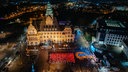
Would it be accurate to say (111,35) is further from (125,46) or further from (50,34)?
(50,34)

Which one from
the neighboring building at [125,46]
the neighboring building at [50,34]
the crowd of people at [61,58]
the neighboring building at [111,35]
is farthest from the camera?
the neighboring building at [111,35]

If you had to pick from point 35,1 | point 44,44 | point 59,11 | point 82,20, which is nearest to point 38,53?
point 44,44

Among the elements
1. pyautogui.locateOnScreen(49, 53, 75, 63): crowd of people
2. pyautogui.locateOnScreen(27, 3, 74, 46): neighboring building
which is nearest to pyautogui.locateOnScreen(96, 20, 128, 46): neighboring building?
pyautogui.locateOnScreen(27, 3, 74, 46): neighboring building

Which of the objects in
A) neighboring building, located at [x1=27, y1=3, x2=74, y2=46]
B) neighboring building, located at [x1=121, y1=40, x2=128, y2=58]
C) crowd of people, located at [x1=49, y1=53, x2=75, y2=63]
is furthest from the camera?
neighboring building, located at [x1=27, y1=3, x2=74, y2=46]

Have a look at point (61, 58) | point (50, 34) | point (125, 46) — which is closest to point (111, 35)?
point (125, 46)

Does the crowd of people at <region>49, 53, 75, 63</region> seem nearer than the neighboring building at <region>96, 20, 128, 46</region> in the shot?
Yes

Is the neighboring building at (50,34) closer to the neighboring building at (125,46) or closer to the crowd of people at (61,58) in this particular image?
the crowd of people at (61,58)

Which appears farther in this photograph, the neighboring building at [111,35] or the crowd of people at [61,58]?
the neighboring building at [111,35]

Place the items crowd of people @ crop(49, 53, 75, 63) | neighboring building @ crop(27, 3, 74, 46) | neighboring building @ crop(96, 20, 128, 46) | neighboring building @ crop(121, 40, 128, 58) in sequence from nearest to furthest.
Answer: crowd of people @ crop(49, 53, 75, 63) < neighboring building @ crop(121, 40, 128, 58) < neighboring building @ crop(27, 3, 74, 46) < neighboring building @ crop(96, 20, 128, 46)

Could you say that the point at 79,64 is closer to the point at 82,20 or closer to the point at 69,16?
the point at 82,20

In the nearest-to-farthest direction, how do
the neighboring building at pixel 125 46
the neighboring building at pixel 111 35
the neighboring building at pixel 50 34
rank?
the neighboring building at pixel 125 46, the neighboring building at pixel 50 34, the neighboring building at pixel 111 35

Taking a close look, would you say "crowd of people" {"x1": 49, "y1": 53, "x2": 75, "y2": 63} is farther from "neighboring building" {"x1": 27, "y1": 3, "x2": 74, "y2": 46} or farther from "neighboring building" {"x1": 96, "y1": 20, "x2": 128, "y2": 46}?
"neighboring building" {"x1": 96, "y1": 20, "x2": 128, "y2": 46}

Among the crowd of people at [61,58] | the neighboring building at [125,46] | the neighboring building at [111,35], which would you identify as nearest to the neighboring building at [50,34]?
the crowd of people at [61,58]
